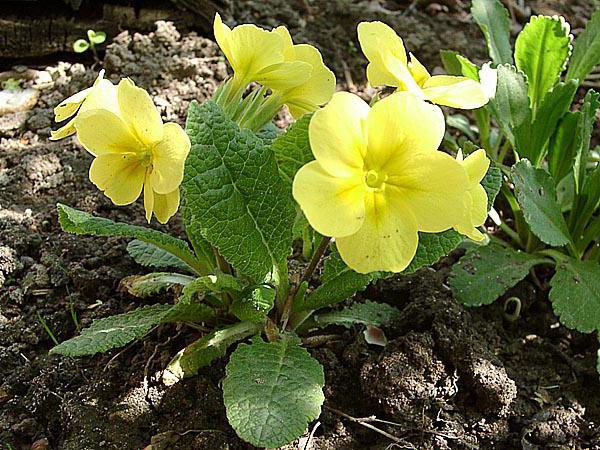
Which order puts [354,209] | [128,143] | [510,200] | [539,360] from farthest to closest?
1. [510,200]
2. [539,360]
3. [128,143]
4. [354,209]

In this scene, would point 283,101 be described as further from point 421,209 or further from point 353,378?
point 353,378

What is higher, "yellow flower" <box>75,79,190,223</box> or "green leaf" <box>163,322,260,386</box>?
"yellow flower" <box>75,79,190,223</box>

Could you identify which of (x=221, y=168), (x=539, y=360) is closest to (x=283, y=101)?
(x=221, y=168)

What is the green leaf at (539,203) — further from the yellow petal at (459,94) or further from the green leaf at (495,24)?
the green leaf at (495,24)

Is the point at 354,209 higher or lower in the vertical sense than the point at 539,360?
higher

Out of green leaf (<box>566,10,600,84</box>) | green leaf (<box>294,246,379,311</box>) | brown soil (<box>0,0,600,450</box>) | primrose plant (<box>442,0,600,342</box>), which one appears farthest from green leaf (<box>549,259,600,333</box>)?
green leaf (<box>566,10,600,84</box>)

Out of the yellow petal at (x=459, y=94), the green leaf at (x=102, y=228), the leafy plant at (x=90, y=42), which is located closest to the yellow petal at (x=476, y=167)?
the yellow petal at (x=459, y=94)

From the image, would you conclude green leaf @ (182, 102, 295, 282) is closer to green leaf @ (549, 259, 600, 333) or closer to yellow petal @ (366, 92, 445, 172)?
yellow petal @ (366, 92, 445, 172)
